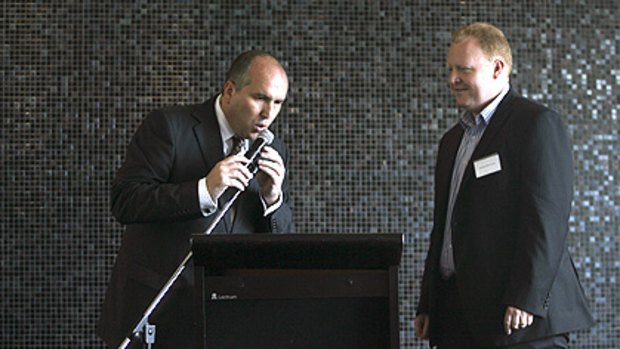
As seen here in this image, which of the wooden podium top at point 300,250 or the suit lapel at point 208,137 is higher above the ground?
the suit lapel at point 208,137

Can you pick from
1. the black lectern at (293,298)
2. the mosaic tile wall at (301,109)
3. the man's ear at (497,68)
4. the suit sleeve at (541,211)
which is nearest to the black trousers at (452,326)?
the suit sleeve at (541,211)

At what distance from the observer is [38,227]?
3.94 meters

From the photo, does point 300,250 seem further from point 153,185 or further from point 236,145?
point 236,145

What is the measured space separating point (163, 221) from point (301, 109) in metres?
1.77

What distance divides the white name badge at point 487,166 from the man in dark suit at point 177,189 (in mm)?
617

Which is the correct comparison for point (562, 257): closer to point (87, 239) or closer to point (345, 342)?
point (345, 342)

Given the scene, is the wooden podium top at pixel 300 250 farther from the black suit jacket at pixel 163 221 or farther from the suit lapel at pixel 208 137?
the suit lapel at pixel 208 137

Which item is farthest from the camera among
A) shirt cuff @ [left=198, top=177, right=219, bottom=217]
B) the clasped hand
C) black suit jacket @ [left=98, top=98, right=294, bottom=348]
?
black suit jacket @ [left=98, top=98, right=294, bottom=348]

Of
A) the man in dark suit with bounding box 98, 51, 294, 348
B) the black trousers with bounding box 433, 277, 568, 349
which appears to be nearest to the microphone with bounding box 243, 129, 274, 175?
the man in dark suit with bounding box 98, 51, 294, 348

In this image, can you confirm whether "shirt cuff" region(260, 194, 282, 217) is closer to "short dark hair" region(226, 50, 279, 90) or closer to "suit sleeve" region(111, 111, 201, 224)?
"suit sleeve" region(111, 111, 201, 224)

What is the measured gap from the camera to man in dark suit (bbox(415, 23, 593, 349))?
234 centimetres

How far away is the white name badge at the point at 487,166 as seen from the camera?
96.7 inches

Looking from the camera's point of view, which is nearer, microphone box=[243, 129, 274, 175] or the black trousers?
microphone box=[243, 129, 274, 175]

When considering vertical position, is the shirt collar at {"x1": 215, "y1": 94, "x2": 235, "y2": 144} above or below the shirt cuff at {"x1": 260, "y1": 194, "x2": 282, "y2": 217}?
above
